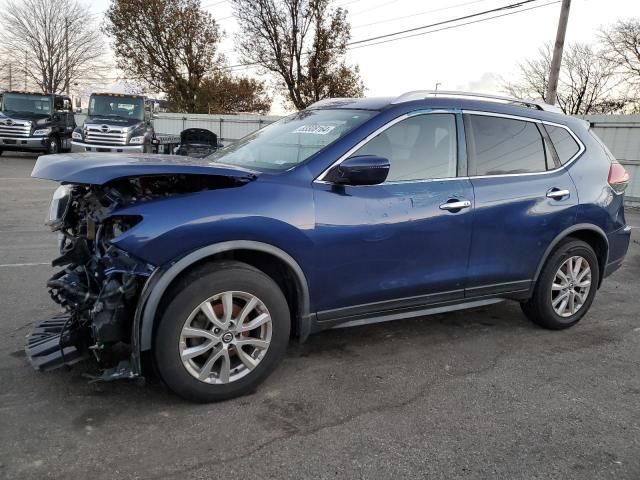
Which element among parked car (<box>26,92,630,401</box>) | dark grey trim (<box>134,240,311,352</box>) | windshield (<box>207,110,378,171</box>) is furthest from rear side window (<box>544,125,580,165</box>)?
dark grey trim (<box>134,240,311,352</box>)

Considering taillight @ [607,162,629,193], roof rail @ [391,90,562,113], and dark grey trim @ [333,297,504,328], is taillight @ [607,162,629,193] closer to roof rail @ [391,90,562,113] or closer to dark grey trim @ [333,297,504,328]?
roof rail @ [391,90,562,113]

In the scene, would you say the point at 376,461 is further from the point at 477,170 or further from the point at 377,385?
the point at 477,170

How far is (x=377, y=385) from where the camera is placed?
3434 mm

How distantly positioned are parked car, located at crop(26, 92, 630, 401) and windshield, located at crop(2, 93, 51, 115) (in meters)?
19.4

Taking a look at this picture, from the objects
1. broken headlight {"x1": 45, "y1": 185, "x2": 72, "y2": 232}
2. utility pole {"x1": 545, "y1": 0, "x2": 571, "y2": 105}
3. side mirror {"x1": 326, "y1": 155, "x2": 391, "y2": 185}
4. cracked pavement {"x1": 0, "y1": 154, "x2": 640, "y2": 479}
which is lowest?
cracked pavement {"x1": 0, "y1": 154, "x2": 640, "y2": 479}

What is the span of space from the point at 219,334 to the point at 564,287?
294 centimetres

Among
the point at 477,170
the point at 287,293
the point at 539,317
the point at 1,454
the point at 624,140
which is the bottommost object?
the point at 1,454

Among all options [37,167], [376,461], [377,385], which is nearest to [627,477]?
[376,461]

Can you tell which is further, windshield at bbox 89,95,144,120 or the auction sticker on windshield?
windshield at bbox 89,95,144,120

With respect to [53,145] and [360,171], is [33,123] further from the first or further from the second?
[360,171]

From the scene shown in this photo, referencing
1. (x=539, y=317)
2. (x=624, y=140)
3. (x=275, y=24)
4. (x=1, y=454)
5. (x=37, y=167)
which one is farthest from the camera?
(x=275, y=24)

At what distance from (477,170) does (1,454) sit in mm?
3316

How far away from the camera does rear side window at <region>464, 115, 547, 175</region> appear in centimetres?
400

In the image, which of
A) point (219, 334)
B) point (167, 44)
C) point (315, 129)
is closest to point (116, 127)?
point (315, 129)
